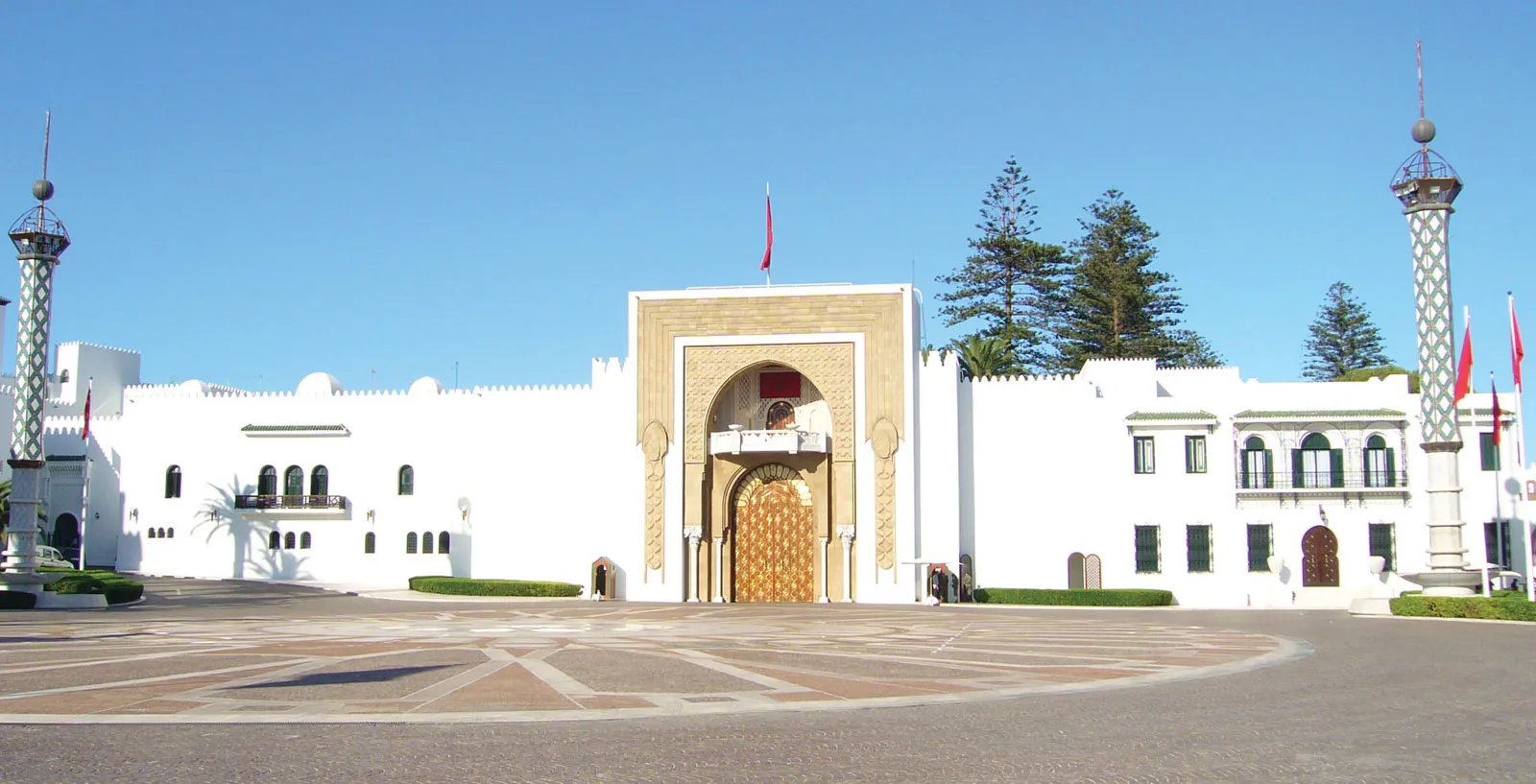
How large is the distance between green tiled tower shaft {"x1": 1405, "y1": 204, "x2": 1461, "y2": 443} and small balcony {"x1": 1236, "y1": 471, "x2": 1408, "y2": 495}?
433 cm

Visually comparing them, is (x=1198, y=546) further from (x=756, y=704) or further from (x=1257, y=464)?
(x=756, y=704)

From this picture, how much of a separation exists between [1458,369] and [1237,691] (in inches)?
933

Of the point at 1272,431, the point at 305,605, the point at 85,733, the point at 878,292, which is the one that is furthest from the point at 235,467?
the point at 85,733

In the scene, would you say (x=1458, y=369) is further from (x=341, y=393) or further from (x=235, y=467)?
(x=235, y=467)

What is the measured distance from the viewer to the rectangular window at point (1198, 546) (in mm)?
37094

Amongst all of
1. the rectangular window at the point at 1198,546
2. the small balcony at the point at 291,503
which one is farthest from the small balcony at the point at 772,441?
the small balcony at the point at 291,503

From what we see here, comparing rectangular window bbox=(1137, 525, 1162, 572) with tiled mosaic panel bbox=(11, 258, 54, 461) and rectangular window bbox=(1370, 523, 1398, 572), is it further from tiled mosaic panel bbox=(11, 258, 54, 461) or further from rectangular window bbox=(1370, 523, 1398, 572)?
tiled mosaic panel bbox=(11, 258, 54, 461)

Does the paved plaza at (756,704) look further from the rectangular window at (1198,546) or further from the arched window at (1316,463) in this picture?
the arched window at (1316,463)

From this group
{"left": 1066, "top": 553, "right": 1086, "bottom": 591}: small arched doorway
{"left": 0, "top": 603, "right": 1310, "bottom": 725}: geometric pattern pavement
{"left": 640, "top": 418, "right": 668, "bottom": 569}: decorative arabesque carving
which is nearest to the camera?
{"left": 0, "top": 603, "right": 1310, "bottom": 725}: geometric pattern pavement

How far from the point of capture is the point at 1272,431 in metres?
37.1

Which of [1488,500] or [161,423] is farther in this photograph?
[161,423]

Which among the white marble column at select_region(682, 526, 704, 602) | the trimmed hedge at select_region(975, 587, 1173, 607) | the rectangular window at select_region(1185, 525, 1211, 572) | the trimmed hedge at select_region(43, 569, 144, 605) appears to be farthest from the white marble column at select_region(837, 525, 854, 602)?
the trimmed hedge at select_region(43, 569, 144, 605)

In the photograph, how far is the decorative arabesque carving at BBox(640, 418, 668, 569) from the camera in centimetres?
3728

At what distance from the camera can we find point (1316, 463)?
3694 cm
